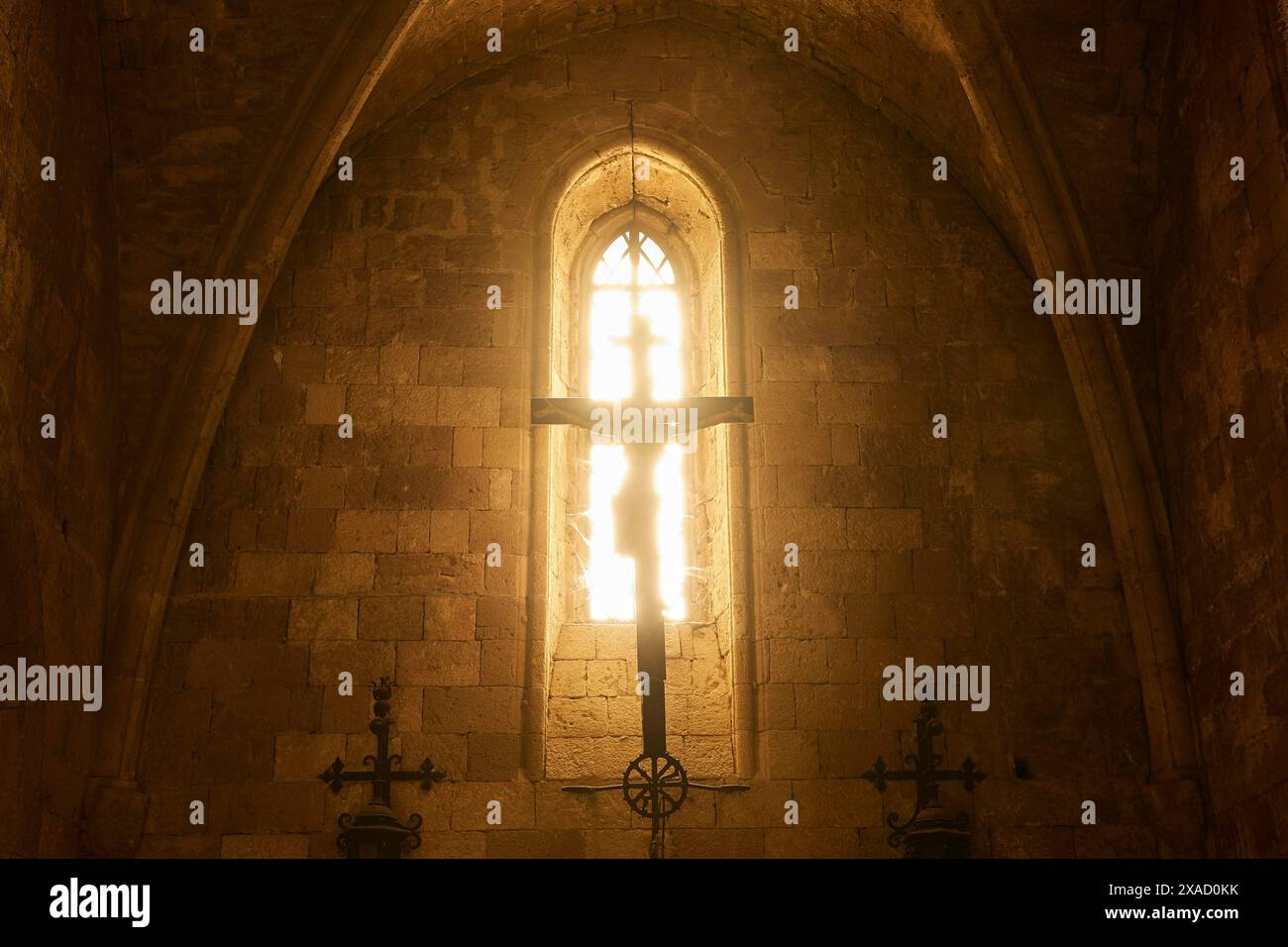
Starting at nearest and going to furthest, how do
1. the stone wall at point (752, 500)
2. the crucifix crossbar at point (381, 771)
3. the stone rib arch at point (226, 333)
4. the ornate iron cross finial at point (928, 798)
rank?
the ornate iron cross finial at point (928, 798)
the crucifix crossbar at point (381, 771)
the stone wall at point (752, 500)
the stone rib arch at point (226, 333)

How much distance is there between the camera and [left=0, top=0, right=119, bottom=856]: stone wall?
6172 millimetres

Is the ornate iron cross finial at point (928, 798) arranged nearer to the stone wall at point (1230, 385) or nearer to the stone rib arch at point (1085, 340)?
the stone rib arch at point (1085, 340)

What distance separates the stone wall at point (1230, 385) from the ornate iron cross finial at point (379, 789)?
12.3 ft

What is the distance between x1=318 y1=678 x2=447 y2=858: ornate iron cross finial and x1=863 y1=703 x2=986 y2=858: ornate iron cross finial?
86.4 inches

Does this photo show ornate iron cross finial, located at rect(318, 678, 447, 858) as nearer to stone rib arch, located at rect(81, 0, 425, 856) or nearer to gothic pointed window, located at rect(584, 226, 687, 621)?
stone rib arch, located at rect(81, 0, 425, 856)

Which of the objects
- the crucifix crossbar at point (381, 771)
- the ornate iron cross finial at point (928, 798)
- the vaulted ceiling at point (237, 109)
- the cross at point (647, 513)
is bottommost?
the ornate iron cross finial at point (928, 798)

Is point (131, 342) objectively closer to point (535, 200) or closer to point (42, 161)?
point (42, 161)

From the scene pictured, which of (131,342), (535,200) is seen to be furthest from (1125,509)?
(131,342)

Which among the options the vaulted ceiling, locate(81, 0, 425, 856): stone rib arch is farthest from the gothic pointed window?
the vaulted ceiling

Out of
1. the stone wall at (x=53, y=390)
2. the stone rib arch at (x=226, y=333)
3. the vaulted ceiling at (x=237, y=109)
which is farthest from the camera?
the vaulted ceiling at (x=237, y=109)

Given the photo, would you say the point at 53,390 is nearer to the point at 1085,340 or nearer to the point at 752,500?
the point at 752,500

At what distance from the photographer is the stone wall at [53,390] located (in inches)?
243

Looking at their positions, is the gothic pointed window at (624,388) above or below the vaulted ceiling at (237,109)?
below

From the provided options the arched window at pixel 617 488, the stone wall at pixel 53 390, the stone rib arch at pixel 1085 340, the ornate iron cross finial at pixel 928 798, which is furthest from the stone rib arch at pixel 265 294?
the arched window at pixel 617 488
